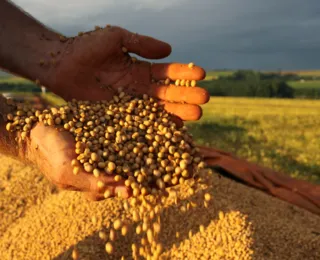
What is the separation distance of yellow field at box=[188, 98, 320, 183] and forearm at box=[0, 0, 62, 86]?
3603 millimetres

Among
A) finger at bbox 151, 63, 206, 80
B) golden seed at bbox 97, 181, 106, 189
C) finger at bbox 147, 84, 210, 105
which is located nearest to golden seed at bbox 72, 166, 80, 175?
golden seed at bbox 97, 181, 106, 189

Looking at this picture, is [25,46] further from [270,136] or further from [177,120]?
[270,136]

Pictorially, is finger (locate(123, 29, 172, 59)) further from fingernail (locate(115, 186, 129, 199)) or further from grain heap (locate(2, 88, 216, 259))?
fingernail (locate(115, 186, 129, 199))

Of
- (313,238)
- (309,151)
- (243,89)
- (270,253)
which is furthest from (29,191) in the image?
(243,89)

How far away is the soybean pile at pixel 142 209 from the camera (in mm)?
2117

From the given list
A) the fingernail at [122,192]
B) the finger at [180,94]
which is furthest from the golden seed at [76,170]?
the finger at [180,94]

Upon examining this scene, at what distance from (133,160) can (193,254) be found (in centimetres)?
88

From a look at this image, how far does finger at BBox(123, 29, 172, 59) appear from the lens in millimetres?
2730

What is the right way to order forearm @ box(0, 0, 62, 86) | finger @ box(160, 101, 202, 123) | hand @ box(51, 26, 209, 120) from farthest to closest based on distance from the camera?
forearm @ box(0, 0, 62, 86) < hand @ box(51, 26, 209, 120) < finger @ box(160, 101, 202, 123)

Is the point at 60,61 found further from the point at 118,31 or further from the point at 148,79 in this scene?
the point at 148,79

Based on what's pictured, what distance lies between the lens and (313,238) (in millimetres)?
2863

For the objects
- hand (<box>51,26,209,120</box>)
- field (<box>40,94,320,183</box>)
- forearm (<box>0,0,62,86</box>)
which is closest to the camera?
hand (<box>51,26,209,120</box>)

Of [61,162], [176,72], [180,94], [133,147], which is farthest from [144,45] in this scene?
[61,162]

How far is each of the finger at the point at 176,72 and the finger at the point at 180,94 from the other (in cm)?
10
